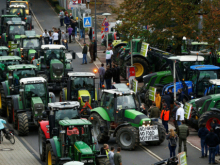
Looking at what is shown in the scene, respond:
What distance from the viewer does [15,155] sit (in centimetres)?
2108

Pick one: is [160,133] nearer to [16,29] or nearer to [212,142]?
[212,142]

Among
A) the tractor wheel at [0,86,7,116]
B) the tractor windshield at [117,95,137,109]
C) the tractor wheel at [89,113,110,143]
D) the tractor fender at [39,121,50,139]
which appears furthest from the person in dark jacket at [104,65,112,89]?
the tractor fender at [39,121,50,139]

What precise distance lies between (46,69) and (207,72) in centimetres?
976

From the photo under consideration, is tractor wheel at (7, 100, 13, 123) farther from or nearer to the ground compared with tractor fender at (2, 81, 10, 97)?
nearer to the ground

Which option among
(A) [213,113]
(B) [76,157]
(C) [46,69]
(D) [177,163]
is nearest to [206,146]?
(A) [213,113]

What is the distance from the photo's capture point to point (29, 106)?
24.5 metres

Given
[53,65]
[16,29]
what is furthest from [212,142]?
[16,29]

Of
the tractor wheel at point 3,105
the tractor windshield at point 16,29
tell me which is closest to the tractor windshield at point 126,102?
the tractor wheel at point 3,105

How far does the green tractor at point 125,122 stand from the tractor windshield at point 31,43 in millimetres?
14843

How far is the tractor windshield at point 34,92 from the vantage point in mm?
24359

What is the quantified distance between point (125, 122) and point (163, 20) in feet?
41.1

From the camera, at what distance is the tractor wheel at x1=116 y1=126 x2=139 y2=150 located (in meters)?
21.1

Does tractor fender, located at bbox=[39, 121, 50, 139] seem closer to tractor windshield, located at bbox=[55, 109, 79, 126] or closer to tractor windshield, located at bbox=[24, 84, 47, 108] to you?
tractor windshield, located at bbox=[55, 109, 79, 126]

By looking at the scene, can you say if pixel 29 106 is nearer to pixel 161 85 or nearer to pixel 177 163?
pixel 161 85
